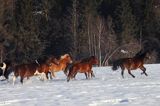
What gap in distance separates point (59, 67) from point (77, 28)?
1789 inches

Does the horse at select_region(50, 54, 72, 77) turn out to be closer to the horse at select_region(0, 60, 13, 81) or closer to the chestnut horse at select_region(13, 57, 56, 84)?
the chestnut horse at select_region(13, 57, 56, 84)

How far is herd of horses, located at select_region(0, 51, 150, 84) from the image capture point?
23891 mm

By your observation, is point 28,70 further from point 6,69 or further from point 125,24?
point 125,24

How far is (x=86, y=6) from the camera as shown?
73.9m

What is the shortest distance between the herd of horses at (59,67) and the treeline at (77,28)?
3800cm

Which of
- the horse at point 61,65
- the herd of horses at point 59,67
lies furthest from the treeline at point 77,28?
the herd of horses at point 59,67

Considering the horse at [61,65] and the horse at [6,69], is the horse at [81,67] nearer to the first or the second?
the horse at [61,65]

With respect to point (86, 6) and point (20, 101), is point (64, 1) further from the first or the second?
point (20, 101)

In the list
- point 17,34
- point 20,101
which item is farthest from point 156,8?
point 20,101

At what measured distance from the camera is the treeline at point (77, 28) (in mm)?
68125

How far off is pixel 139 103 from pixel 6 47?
182 feet

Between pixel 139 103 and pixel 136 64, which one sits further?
pixel 136 64

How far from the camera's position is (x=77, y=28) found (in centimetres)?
7206

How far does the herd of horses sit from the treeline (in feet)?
125
